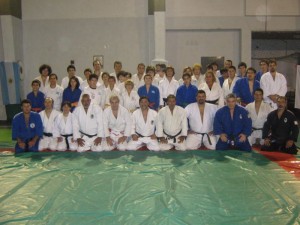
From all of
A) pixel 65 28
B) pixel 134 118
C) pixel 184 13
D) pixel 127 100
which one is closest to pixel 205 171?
pixel 134 118

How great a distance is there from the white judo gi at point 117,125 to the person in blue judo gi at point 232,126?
5.13 feet

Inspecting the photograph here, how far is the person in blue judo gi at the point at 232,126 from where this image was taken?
527 cm

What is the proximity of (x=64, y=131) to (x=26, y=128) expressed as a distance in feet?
2.08

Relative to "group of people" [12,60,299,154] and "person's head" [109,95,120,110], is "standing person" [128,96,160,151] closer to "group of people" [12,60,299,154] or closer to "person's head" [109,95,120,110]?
"group of people" [12,60,299,154]

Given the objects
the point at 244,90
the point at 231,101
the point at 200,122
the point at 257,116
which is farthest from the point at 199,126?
the point at 244,90

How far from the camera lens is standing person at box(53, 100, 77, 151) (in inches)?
216

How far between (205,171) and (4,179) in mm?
2640

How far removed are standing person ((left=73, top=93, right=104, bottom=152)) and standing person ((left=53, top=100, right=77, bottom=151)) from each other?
0.42ft

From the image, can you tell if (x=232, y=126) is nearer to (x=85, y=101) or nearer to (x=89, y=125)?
(x=89, y=125)

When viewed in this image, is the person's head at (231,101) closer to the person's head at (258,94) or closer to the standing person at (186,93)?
the person's head at (258,94)

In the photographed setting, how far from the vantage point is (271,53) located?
43.5ft

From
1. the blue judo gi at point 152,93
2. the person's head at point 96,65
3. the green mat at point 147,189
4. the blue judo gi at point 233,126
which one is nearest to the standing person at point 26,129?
the green mat at point 147,189

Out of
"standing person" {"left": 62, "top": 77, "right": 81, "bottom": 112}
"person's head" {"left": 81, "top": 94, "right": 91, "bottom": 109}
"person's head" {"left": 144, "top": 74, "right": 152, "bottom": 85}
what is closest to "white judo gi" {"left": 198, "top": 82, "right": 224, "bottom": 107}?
"person's head" {"left": 144, "top": 74, "right": 152, "bottom": 85}

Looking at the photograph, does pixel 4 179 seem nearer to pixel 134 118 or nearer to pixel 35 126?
pixel 35 126
